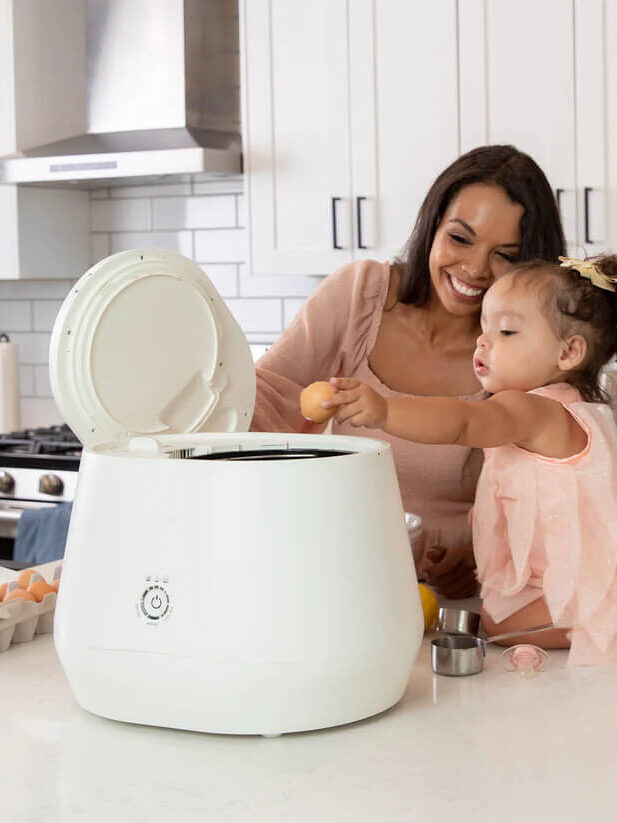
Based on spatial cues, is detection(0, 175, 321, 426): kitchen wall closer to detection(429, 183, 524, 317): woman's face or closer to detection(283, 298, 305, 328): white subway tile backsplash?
detection(283, 298, 305, 328): white subway tile backsplash

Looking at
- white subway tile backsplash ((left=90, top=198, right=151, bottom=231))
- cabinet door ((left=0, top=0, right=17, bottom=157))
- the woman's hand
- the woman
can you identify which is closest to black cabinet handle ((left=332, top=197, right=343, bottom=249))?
white subway tile backsplash ((left=90, top=198, right=151, bottom=231))

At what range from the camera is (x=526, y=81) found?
263 cm

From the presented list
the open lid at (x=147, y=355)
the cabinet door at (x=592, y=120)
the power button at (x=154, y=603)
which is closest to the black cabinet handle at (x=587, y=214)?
the cabinet door at (x=592, y=120)

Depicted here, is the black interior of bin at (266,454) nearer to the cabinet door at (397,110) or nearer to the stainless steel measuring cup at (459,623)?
the stainless steel measuring cup at (459,623)

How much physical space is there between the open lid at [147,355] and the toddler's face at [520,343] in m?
0.27

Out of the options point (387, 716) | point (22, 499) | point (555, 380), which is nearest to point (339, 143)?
point (22, 499)

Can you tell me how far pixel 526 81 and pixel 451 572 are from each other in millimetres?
1631

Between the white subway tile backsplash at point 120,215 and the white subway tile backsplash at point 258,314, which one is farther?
the white subway tile backsplash at point 120,215

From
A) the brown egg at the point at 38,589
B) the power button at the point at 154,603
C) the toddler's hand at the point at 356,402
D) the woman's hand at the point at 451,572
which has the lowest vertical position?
the woman's hand at the point at 451,572

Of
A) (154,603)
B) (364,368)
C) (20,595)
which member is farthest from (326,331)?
(154,603)

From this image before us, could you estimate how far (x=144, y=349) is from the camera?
1073 mm

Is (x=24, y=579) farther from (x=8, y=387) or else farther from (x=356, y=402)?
(x=8, y=387)

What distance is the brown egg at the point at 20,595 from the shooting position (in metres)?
1.04

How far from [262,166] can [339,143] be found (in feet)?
0.73
